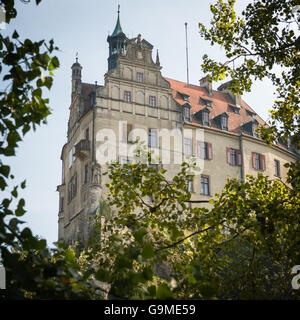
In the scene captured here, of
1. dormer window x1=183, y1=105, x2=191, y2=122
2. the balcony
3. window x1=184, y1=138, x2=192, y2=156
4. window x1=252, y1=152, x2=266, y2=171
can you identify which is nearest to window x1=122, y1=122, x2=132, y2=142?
the balcony

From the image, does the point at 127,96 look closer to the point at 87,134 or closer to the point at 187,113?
the point at 87,134

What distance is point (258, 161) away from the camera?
3578cm

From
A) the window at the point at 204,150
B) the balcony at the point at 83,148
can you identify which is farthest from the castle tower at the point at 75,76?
the window at the point at 204,150

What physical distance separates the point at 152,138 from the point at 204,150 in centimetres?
440

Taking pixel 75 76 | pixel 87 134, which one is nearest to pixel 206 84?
pixel 75 76

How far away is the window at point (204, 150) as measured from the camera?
32881 mm

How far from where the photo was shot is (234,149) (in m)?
34.9

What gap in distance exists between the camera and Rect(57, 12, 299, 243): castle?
96.9 ft

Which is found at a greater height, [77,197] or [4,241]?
[77,197]

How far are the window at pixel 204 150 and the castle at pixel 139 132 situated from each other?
2.7 inches
